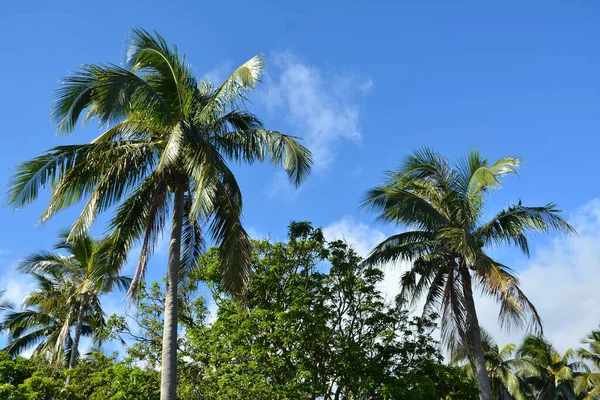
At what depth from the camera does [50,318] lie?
23656mm

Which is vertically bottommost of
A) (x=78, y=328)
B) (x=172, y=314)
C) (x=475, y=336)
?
(x=172, y=314)

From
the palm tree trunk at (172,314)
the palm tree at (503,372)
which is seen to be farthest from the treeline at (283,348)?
the palm tree at (503,372)

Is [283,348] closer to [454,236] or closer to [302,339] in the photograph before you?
[302,339]

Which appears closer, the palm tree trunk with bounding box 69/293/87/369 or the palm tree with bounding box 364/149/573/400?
the palm tree with bounding box 364/149/573/400

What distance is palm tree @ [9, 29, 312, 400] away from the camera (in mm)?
9500

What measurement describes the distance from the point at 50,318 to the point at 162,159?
17.7 meters

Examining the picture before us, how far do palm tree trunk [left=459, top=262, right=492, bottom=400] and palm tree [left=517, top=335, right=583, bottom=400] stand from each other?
20947 mm

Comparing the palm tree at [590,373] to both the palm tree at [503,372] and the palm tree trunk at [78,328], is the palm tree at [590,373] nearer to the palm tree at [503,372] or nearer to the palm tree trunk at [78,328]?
the palm tree at [503,372]

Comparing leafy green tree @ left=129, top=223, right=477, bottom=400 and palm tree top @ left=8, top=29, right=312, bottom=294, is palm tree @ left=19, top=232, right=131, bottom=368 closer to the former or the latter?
leafy green tree @ left=129, top=223, right=477, bottom=400

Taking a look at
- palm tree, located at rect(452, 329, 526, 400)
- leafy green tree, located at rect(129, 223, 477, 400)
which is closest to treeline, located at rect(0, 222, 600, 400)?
leafy green tree, located at rect(129, 223, 477, 400)

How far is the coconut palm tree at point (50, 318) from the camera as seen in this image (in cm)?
2056

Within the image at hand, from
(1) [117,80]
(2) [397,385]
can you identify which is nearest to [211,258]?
(2) [397,385]

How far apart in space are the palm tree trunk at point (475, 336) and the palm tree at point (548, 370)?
68.7 ft

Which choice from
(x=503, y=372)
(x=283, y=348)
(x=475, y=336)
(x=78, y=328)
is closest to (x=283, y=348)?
(x=283, y=348)
